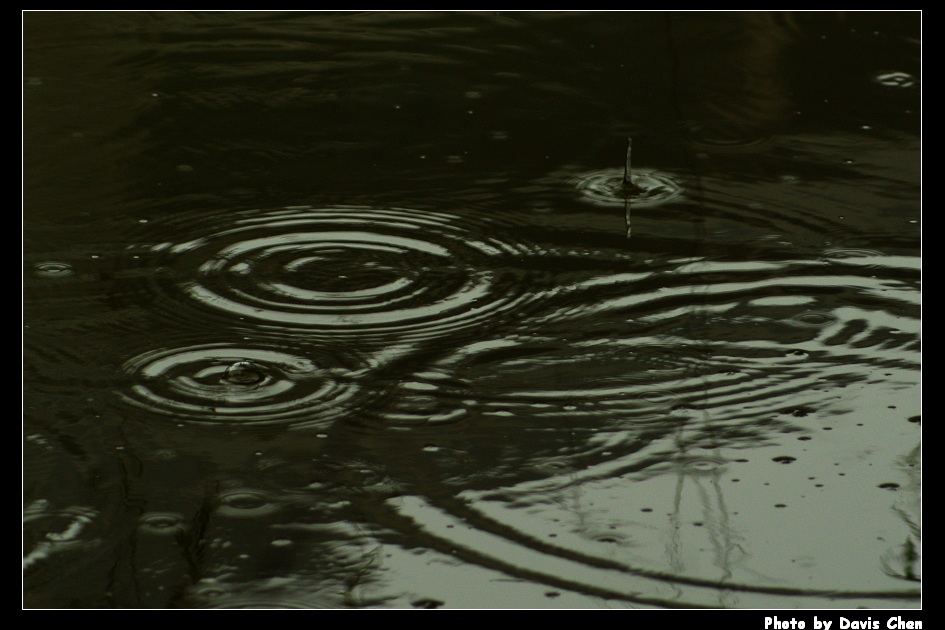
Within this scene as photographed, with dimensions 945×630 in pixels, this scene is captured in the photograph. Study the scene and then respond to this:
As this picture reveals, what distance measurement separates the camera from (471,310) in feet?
7.71

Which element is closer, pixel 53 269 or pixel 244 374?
pixel 244 374

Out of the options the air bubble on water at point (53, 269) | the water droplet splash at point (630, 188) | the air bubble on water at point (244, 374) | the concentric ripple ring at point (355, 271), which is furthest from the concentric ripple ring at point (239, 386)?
the water droplet splash at point (630, 188)

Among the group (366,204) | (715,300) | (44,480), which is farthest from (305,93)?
(44,480)

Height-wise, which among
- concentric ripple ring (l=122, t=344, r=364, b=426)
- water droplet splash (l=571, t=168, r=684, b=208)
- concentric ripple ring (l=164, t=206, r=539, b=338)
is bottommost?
concentric ripple ring (l=122, t=344, r=364, b=426)

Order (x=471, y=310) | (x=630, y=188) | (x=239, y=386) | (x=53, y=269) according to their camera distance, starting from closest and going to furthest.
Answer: (x=239, y=386) < (x=471, y=310) < (x=53, y=269) < (x=630, y=188)

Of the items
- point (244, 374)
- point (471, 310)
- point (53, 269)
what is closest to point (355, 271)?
point (471, 310)

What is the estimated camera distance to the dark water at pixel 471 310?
67.8 inches

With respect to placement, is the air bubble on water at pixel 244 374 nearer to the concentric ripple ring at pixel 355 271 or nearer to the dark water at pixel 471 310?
the dark water at pixel 471 310

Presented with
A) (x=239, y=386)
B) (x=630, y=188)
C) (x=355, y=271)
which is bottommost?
(x=239, y=386)

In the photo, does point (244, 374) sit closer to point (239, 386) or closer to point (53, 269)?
point (239, 386)

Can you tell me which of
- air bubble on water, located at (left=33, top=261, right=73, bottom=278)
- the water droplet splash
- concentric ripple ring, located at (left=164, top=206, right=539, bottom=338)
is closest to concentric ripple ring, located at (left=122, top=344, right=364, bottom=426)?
concentric ripple ring, located at (left=164, top=206, right=539, bottom=338)

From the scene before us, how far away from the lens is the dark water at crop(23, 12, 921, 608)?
172cm

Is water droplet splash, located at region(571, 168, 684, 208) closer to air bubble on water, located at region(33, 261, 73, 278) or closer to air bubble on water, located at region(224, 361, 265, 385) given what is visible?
air bubble on water, located at region(224, 361, 265, 385)

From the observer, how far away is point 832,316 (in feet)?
7.74
